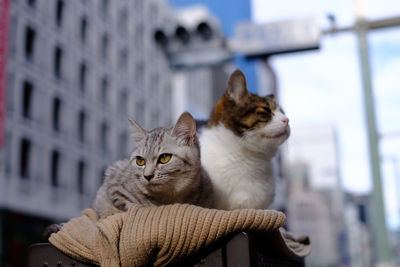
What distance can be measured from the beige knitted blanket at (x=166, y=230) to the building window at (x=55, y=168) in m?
15.2

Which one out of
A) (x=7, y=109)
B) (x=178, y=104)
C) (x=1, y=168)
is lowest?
(x=1, y=168)

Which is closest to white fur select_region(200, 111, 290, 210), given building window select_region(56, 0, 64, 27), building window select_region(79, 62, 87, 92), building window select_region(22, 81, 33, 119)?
building window select_region(22, 81, 33, 119)

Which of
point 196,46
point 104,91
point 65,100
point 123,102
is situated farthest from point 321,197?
point 65,100

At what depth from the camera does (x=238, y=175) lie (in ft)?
6.34

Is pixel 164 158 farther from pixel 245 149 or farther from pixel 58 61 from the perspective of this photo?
pixel 58 61

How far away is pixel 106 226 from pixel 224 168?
23.9 inches

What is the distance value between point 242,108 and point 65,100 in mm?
15862

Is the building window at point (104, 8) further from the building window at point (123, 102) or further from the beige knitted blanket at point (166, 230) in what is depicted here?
the beige knitted blanket at point (166, 230)

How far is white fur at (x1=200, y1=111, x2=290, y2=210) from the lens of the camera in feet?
6.26

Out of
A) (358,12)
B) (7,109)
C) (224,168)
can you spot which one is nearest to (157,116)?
(7,109)

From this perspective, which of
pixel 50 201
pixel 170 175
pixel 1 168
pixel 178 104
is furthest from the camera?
pixel 178 104

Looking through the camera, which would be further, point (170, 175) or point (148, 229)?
point (170, 175)

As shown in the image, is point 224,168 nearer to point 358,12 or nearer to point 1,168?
point 358,12

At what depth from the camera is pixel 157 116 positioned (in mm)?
25469
